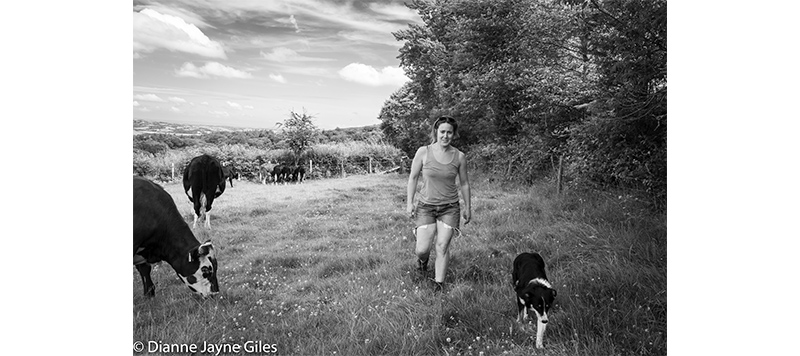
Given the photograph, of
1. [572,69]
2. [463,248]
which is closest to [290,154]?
[463,248]

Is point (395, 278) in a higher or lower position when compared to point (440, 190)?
lower

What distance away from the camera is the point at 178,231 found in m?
3.56

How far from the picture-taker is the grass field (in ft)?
8.95

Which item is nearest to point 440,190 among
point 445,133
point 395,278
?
point 445,133

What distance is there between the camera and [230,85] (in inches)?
135

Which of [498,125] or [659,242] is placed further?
[498,125]

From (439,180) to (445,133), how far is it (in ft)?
1.29

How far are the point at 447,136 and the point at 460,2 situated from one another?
2.09m

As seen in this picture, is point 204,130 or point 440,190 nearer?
point 440,190

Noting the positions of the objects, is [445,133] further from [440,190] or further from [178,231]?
[178,231]

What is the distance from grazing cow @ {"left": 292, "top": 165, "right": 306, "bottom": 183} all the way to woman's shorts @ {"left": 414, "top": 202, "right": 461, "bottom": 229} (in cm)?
156

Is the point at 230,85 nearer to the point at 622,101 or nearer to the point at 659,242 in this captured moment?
the point at 622,101

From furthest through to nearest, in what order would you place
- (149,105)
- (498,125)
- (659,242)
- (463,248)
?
(498,125)
(463,248)
(149,105)
(659,242)

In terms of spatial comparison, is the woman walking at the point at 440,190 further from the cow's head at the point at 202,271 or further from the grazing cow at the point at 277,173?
the cow's head at the point at 202,271
